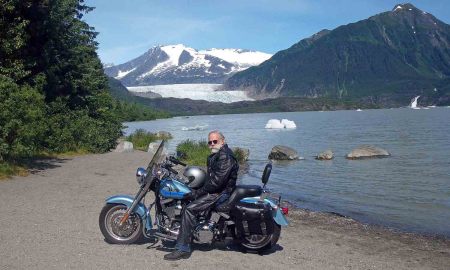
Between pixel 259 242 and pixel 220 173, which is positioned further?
pixel 259 242

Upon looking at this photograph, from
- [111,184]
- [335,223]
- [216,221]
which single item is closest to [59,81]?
[111,184]

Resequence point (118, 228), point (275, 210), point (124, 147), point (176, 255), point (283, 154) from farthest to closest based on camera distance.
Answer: point (124, 147) < point (283, 154) < point (118, 228) < point (275, 210) < point (176, 255)

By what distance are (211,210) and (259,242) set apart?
102 cm

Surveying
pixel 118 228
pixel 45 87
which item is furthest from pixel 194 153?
pixel 118 228

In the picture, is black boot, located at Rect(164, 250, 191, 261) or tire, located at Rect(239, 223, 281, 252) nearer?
black boot, located at Rect(164, 250, 191, 261)

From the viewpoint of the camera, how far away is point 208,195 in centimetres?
797

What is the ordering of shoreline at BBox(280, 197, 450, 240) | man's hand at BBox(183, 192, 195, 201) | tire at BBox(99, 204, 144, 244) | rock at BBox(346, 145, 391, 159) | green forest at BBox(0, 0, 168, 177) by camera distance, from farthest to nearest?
rock at BBox(346, 145, 391, 159) < green forest at BBox(0, 0, 168, 177) < shoreline at BBox(280, 197, 450, 240) < tire at BBox(99, 204, 144, 244) < man's hand at BBox(183, 192, 195, 201)

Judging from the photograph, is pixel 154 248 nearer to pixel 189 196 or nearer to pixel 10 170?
pixel 189 196

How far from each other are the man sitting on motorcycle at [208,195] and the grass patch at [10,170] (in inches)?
414

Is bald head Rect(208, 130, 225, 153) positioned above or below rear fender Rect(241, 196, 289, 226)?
above

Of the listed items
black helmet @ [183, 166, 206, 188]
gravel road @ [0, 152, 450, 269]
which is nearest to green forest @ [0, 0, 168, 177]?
gravel road @ [0, 152, 450, 269]

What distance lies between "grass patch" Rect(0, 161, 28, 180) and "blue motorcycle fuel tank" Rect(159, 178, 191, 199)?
10194 mm

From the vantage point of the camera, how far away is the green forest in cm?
1778

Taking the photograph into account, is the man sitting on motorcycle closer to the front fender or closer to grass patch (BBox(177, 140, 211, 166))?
the front fender
